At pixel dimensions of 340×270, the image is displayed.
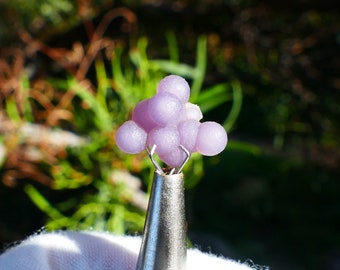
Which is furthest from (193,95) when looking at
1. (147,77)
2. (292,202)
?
(292,202)

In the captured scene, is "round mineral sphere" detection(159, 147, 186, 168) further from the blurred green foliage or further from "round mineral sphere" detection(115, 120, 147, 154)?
the blurred green foliage

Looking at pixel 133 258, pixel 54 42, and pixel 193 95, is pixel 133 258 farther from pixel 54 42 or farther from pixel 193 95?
pixel 54 42

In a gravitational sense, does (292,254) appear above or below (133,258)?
above

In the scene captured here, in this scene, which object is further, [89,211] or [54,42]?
[54,42]

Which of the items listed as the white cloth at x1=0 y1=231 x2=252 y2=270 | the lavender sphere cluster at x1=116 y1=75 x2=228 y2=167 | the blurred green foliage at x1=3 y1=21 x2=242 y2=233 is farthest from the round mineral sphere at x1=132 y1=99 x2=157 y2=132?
the blurred green foliage at x1=3 y1=21 x2=242 y2=233

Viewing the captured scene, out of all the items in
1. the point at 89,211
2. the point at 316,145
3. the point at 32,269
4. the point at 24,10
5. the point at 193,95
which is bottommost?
the point at 32,269

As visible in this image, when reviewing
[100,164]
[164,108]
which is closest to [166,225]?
[164,108]

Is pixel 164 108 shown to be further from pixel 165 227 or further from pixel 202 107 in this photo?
pixel 202 107
